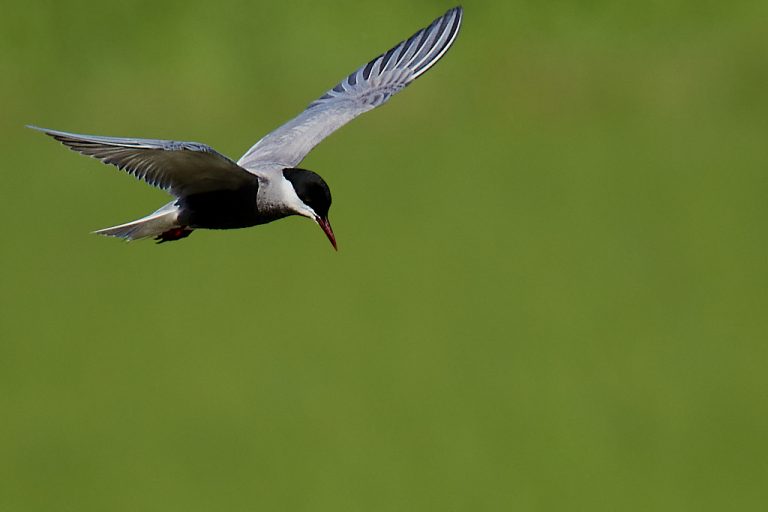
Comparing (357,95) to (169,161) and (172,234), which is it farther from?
(169,161)

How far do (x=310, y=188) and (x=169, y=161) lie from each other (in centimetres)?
38

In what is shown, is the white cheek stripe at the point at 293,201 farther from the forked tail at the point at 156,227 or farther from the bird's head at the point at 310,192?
the forked tail at the point at 156,227

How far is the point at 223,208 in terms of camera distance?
5492 mm

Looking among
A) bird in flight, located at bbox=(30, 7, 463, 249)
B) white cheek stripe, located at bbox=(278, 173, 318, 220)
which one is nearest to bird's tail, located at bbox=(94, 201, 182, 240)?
bird in flight, located at bbox=(30, 7, 463, 249)

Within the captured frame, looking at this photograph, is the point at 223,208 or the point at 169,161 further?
the point at 223,208

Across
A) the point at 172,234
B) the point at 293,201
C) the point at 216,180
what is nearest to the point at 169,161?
the point at 216,180

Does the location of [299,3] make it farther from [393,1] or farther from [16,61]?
[16,61]

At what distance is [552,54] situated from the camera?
12680mm

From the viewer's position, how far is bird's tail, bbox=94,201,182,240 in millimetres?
5598

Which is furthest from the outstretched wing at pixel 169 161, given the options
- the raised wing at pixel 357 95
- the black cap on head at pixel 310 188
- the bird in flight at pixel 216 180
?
the raised wing at pixel 357 95

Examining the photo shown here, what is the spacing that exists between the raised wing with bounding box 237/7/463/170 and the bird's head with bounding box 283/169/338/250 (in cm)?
46

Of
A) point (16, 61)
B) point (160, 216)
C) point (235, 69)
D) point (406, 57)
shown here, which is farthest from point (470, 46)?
point (160, 216)

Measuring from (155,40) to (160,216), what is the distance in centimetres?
752

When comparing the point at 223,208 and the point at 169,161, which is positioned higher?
the point at 169,161
